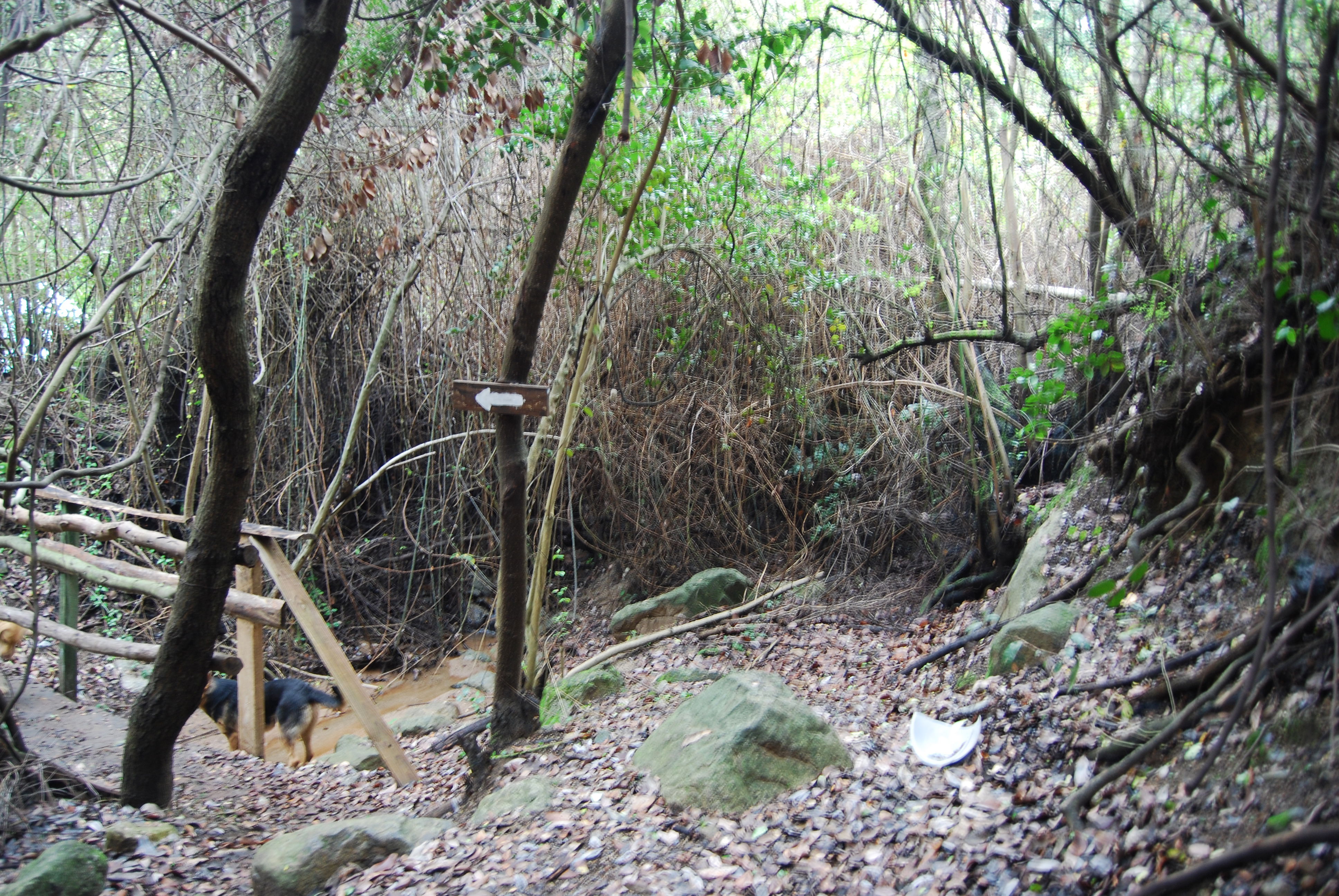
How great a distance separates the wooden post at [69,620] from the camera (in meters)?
5.17

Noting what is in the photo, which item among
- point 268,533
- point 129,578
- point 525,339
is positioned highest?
point 525,339

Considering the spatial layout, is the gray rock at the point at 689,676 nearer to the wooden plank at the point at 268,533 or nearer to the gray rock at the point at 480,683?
the gray rock at the point at 480,683

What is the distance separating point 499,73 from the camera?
6.38 metres

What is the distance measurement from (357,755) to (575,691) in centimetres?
153

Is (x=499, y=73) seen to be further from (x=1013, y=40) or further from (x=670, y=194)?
(x=1013, y=40)

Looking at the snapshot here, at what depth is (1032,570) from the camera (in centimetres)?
436

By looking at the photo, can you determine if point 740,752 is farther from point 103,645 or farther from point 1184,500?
point 103,645

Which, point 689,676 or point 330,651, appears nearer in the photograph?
point 330,651

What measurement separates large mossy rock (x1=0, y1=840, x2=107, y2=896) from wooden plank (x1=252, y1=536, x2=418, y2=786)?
1.45m

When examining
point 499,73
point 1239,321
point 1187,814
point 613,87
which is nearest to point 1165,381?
point 1239,321

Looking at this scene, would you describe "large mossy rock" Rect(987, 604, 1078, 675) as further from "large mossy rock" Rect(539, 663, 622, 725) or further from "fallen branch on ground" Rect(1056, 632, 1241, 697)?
"large mossy rock" Rect(539, 663, 622, 725)

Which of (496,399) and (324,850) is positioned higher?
(496,399)

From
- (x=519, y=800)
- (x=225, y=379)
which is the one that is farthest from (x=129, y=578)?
(x=519, y=800)

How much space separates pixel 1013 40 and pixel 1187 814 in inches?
137
